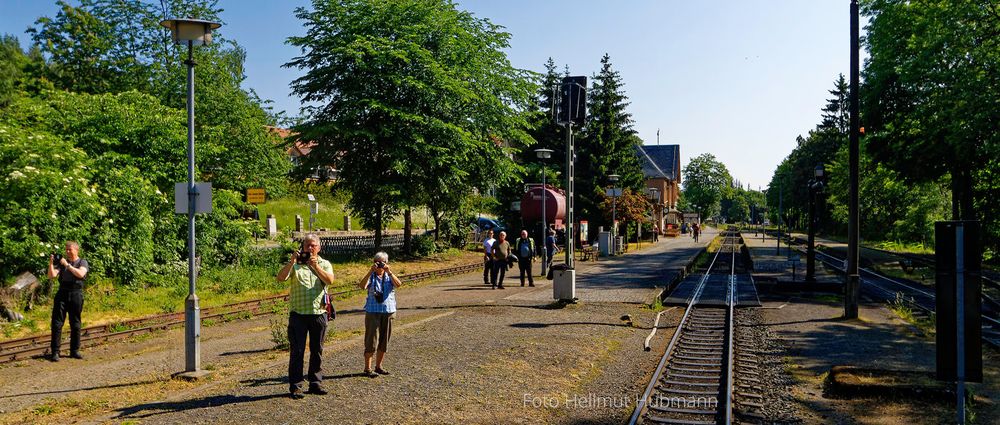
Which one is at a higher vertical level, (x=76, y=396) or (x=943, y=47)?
(x=943, y=47)

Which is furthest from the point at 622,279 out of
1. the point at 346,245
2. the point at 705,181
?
the point at 705,181

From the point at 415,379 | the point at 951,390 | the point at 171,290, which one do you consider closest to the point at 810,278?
the point at 951,390

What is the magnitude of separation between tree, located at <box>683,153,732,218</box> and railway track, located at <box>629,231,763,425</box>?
141874 mm

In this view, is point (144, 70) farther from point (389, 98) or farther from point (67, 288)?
point (67, 288)

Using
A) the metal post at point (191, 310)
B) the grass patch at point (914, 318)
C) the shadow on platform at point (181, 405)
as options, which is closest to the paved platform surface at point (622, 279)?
the grass patch at point (914, 318)

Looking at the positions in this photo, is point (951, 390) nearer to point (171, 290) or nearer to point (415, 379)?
point (415, 379)

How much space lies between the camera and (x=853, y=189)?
14523 millimetres

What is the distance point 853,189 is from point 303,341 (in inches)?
477

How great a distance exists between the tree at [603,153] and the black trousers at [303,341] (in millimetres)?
40189

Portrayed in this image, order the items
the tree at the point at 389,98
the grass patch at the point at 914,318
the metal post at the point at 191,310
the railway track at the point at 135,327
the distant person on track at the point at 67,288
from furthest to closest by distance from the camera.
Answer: the tree at the point at 389,98
the grass patch at the point at 914,318
the railway track at the point at 135,327
the distant person on track at the point at 67,288
the metal post at the point at 191,310

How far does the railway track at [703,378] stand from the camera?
7.60 meters

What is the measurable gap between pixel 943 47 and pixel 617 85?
3140 cm

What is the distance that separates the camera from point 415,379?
8.80 metres

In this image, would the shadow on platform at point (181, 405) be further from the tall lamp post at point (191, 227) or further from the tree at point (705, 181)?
the tree at point (705, 181)
